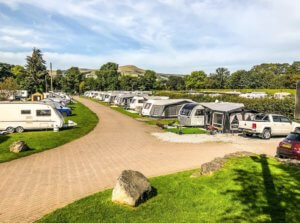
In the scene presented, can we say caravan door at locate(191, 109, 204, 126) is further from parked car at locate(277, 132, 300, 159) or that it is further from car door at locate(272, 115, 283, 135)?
parked car at locate(277, 132, 300, 159)

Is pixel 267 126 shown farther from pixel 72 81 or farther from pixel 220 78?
pixel 220 78

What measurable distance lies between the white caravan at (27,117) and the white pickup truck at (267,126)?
14.8 metres

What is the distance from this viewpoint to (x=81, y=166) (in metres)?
13.5

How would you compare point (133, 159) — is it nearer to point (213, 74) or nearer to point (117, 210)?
point (117, 210)

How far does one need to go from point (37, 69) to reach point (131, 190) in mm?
67883

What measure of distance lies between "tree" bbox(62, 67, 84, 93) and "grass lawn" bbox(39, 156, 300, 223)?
9625cm

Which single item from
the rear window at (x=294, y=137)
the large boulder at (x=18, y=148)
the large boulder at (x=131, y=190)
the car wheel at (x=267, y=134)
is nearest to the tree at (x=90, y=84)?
the car wheel at (x=267, y=134)

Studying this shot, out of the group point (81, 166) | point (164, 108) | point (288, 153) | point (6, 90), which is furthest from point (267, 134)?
point (6, 90)

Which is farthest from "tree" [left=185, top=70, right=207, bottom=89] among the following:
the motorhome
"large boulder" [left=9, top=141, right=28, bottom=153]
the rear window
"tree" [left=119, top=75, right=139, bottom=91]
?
"large boulder" [left=9, top=141, right=28, bottom=153]

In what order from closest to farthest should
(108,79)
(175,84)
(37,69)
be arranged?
(37,69) → (108,79) → (175,84)

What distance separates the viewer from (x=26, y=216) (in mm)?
→ 8047

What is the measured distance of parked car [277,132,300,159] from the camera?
44.5 feet

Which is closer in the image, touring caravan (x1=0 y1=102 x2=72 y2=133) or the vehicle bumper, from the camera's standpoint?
the vehicle bumper

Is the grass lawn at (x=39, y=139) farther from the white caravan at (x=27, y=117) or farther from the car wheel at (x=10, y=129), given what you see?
the car wheel at (x=10, y=129)
